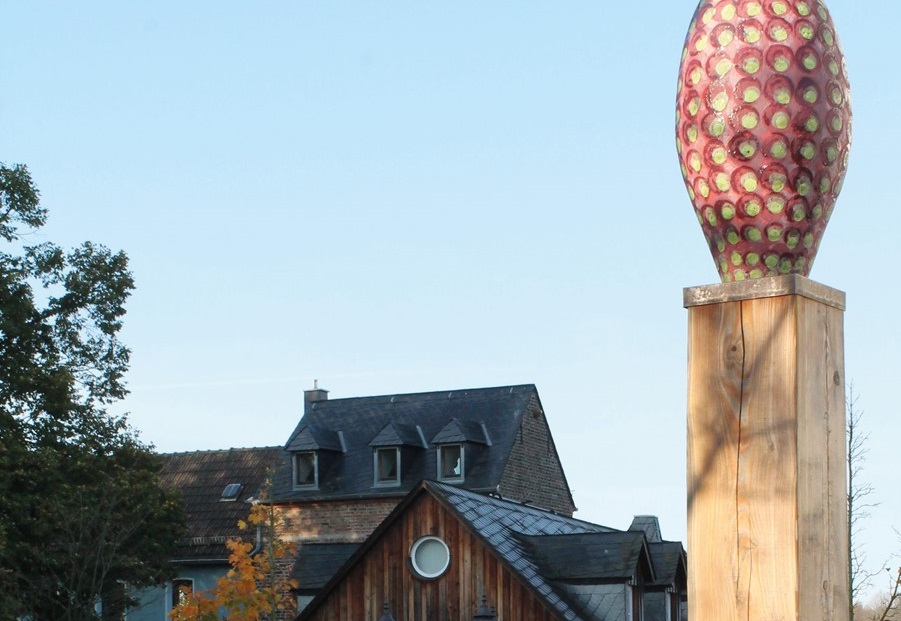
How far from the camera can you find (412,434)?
3894 cm

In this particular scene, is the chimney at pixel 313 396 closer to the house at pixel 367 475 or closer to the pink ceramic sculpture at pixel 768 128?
the house at pixel 367 475

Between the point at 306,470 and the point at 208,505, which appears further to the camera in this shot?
the point at 208,505

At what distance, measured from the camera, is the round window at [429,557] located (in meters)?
21.6

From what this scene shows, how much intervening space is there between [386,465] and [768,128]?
3513 centimetres

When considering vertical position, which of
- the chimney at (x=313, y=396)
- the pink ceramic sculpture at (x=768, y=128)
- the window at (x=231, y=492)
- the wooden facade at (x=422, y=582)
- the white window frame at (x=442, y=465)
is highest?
the chimney at (x=313, y=396)

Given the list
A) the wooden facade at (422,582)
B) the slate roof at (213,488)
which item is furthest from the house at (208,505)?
the wooden facade at (422,582)

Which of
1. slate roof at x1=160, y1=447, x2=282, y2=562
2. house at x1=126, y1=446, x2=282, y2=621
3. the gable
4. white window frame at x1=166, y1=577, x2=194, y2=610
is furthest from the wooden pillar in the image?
white window frame at x1=166, y1=577, x2=194, y2=610

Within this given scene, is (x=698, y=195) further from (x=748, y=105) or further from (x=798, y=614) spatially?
(x=798, y=614)

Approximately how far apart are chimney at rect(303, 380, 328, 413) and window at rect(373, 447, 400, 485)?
4.51 m

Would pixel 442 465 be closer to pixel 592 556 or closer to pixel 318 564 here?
pixel 318 564

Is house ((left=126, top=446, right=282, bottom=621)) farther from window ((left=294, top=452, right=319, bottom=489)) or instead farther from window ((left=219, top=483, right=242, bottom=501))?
window ((left=294, top=452, right=319, bottom=489))

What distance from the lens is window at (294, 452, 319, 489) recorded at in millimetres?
38812

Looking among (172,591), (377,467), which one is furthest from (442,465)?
(172,591)

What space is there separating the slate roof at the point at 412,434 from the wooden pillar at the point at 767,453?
3284 centimetres
